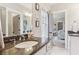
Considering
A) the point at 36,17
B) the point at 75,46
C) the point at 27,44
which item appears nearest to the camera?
the point at 75,46

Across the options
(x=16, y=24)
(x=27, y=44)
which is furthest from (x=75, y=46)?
(x=16, y=24)

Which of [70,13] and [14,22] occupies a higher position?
[70,13]

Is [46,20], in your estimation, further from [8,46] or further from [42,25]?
[8,46]

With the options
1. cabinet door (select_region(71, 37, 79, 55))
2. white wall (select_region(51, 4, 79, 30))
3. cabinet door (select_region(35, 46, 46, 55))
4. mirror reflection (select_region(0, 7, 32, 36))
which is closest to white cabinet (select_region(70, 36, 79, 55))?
cabinet door (select_region(71, 37, 79, 55))

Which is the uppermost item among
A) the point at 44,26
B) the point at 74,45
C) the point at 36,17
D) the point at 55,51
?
the point at 36,17

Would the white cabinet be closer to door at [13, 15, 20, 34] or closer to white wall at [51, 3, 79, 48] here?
white wall at [51, 3, 79, 48]

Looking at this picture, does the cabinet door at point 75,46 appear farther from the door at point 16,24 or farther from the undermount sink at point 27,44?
the door at point 16,24

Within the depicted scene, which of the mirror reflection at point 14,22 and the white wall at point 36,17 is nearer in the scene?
the mirror reflection at point 14,22

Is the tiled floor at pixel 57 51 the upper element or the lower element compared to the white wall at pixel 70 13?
lower

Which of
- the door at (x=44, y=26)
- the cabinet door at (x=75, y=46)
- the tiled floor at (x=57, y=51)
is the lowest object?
the tiled floor at (x=57, y=51)

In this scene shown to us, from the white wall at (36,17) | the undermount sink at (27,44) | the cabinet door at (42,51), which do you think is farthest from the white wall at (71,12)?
the undermount sink at (27,44)

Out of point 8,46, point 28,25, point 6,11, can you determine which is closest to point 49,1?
point 28,25

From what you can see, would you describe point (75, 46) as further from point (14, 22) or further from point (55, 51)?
point (14, 22)

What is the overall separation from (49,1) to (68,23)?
0.47 meters
